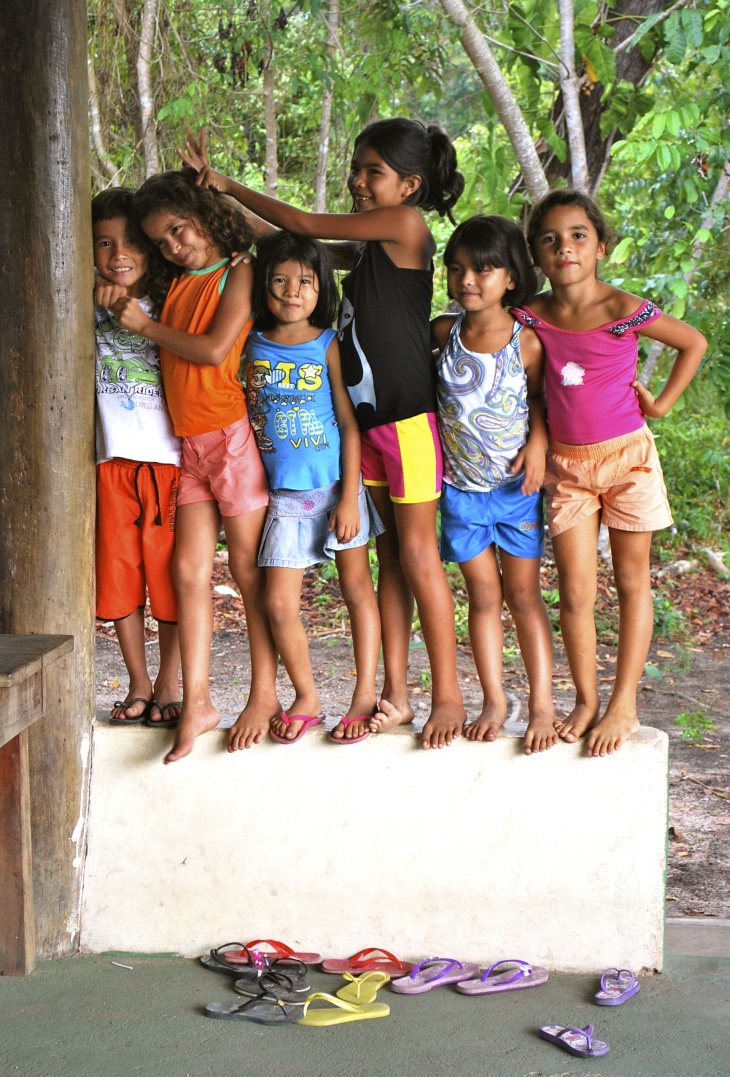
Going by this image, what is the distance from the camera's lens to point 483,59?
17.3 ft

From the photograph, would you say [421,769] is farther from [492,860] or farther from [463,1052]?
[463,1052]

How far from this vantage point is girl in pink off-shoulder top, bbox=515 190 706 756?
2.94 m

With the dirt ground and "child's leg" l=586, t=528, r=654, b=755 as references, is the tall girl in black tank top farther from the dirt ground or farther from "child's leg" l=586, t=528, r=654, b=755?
"child's leg" l=586, t=528, r=654, b=755

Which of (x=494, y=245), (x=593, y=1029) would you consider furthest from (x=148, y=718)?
(x=494, y=245)

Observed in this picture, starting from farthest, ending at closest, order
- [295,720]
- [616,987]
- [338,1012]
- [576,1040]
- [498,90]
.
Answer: [498,90] < [295,720] < [616,987] < [338,1012] < [576,1040]

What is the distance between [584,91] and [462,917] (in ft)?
15.4

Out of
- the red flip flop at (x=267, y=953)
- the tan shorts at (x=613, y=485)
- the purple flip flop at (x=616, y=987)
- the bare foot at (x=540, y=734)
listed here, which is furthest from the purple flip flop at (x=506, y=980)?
the tan shorts at (x=613, y=485)

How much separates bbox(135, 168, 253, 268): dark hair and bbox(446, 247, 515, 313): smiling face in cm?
63

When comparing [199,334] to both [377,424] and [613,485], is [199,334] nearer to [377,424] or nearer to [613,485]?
[377,424]

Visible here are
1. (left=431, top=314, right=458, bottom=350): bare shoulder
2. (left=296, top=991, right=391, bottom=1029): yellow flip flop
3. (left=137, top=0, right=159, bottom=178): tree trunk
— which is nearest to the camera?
(left=296, top=991, right=391, bottom=1029): yellow flip flop

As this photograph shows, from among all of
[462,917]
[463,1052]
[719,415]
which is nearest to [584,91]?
[462,917]

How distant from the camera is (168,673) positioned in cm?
324

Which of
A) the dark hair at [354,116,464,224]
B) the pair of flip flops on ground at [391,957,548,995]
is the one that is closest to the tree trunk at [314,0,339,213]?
the dark hair at [354,116,464,224]

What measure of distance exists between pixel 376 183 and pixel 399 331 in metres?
0.43
